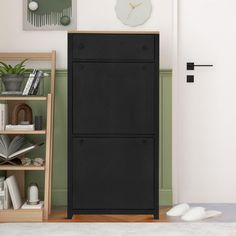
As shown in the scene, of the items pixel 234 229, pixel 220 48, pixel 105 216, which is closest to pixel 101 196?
pixel 105 216

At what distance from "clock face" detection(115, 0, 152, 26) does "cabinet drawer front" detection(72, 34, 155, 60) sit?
462mm

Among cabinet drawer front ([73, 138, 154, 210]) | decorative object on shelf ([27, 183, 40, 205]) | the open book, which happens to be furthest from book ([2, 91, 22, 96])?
decorative object on shelf ([27, 183, 40, 205])

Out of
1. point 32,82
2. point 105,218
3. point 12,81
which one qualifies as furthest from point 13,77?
point 105,218

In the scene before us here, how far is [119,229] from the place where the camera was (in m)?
3.34

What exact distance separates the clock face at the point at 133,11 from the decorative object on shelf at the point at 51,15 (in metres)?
0.35

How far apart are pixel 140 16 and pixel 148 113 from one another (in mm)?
856

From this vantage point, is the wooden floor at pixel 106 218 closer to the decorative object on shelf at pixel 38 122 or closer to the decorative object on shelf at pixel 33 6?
the decorative object on shelf at pixel 38 122

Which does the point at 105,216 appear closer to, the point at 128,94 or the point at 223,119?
the point at 128,94

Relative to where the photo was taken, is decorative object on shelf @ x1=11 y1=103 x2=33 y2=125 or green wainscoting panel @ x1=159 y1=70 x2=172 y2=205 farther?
green wainscoting panel @ x1=159 y1=70 x2=172 y2=205

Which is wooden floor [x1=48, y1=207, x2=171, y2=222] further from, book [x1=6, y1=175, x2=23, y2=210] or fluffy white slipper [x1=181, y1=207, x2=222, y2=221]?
book [x1=6, y1=175, x2=23, y2=210]

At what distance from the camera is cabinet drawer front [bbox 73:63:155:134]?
11.9 ft

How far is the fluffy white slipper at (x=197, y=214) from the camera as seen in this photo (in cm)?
361

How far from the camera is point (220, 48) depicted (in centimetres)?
411

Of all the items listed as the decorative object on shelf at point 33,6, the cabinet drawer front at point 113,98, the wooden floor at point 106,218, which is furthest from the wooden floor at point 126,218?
the decorative object on shelf at point 33,6
